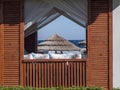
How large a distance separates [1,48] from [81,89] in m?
2.78

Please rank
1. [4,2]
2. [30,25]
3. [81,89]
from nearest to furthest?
[81,89] < [4,2] < [30,25]

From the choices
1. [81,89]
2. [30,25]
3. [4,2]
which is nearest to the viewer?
[81,89]

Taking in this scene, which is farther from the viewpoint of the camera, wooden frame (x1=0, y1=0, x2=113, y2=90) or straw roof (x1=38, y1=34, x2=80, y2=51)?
straw roof (x1=38, y1=34, x2=80, y2=51)

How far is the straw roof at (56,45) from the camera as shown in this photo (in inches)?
955

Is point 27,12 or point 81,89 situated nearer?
point 81,89

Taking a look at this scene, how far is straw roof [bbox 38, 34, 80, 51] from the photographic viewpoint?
2426 centimetres

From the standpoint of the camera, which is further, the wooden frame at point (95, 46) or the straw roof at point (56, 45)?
the straw roof at point (56, 45)

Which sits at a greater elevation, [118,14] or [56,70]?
[118,14]

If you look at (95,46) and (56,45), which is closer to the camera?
(95,46)

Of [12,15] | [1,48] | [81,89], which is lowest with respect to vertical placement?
[81,89]

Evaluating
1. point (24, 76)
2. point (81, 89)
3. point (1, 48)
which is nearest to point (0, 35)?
point (1, 48)

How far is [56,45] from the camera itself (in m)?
25.2

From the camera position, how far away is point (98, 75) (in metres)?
15.4

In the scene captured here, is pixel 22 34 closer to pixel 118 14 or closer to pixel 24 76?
pixel 24 76
